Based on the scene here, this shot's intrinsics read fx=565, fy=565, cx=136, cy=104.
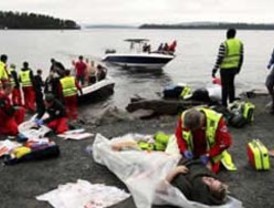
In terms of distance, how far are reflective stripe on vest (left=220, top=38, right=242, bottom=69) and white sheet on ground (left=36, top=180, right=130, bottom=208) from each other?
5553 mm

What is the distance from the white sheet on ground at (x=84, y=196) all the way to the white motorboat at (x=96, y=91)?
36.8 feet

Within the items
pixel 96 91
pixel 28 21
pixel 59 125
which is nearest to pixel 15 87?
pixel 96 91

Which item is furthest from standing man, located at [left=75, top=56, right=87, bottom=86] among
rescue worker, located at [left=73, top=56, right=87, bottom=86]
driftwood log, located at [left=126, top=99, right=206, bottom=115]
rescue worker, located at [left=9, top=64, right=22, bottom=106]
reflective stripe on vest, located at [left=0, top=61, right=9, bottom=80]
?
driftwood log, located at [left=126, top=99, right=206, bottom=115]

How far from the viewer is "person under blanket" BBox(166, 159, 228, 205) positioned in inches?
223

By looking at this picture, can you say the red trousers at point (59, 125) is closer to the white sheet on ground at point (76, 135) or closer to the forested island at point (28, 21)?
the white sheet on ground at point (76, 135)

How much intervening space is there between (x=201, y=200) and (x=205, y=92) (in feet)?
29.3

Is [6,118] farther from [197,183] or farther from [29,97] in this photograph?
[29,97]

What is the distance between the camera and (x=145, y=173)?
670 cm

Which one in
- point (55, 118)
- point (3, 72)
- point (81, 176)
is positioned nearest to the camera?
point (81, 176)

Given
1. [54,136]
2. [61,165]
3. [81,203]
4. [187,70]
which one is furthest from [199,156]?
[187,70]

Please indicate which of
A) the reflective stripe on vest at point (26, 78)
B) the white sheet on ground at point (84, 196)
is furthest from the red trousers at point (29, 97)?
the white sheet on ground at point (84, 196)

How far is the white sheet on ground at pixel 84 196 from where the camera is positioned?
6.45 metres

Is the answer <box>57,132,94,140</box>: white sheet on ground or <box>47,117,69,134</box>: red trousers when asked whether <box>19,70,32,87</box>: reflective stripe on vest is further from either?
<box>57,132,94,140</box>: white sheet on ground

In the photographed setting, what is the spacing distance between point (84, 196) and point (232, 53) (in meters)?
6.06
